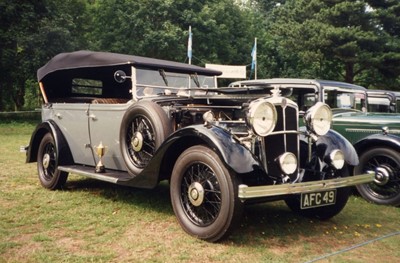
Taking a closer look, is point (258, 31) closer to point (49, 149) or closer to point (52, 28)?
point (52, 28)

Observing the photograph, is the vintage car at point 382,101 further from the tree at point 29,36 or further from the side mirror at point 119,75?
the tree at point 29,36

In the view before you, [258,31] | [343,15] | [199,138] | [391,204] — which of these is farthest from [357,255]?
[258,31]

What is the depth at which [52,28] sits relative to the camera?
669 inches

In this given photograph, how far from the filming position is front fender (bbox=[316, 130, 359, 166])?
408 cm

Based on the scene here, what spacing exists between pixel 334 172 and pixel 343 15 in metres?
17.8

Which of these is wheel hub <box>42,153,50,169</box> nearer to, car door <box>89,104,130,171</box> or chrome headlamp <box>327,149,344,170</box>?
car door <box>89,104,130,171</box>

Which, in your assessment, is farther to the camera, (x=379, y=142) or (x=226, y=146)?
(x=379, y=142)

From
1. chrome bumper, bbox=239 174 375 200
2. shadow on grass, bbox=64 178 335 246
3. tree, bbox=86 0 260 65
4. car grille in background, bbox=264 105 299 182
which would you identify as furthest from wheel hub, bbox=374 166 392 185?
tree, bbox=86 0 260 65

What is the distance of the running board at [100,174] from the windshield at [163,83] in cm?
96

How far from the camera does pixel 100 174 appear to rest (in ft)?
14.7

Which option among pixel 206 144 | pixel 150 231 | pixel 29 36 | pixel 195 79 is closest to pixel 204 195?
pixel 206 144

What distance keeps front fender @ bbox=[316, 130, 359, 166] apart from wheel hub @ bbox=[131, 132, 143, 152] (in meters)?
1.83

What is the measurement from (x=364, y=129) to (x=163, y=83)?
10.2 feet

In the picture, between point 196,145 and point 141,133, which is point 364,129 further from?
point 141,133
